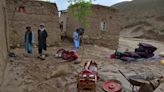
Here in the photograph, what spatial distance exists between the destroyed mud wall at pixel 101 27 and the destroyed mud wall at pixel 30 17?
2.75 metres

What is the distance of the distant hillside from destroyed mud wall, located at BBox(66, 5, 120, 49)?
1984cm

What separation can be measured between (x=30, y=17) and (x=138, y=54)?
20.9ft

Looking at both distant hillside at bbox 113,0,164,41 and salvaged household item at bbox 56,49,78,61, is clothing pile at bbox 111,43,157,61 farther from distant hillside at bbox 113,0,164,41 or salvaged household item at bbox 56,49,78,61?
distant hillside at bbox 113,0,164,41

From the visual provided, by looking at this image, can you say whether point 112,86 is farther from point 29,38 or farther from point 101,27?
point 101,27

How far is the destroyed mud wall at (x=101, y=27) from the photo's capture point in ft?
68.5

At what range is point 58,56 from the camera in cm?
1400

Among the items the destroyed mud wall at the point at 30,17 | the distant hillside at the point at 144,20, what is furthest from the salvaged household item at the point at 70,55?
the distant hillside at the point at 144,20

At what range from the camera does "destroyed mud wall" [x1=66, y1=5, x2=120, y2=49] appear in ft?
68.5

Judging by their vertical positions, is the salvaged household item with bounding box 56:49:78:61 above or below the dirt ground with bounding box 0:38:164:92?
above

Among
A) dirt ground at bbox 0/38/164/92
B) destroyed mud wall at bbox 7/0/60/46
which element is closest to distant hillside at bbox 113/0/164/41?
destroyed mud wall at bbox 7/0/60/46

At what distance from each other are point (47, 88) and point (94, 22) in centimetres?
1227

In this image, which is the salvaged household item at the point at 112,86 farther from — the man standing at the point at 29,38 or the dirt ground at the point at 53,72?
the man standing at the point at 29,38

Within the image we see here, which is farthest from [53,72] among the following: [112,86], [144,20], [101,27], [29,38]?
[144,20]

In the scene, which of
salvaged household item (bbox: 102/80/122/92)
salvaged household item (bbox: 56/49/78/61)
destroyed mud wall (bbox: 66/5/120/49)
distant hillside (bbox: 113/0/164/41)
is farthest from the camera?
distant hillside (bbox: 113/0/164/41)
